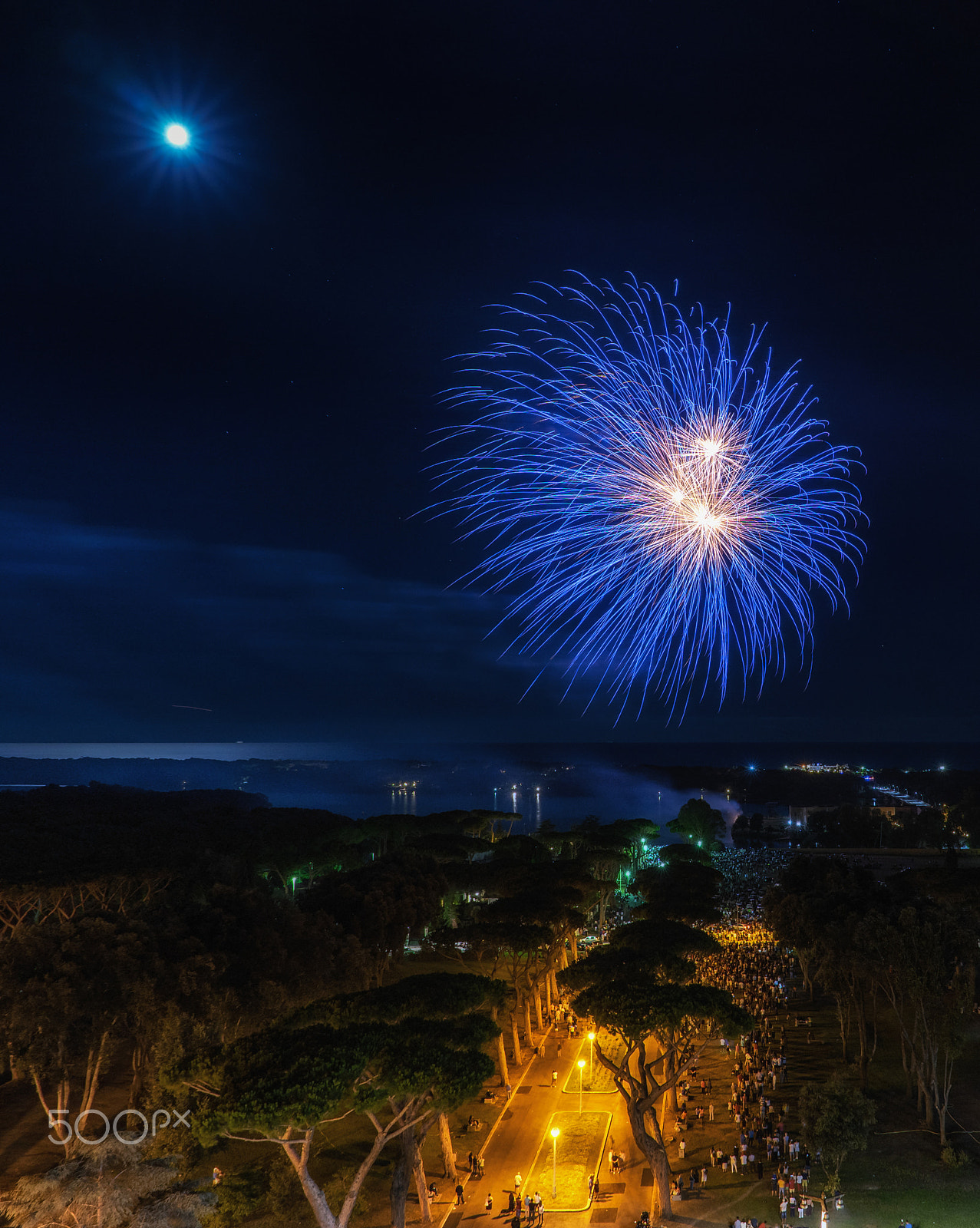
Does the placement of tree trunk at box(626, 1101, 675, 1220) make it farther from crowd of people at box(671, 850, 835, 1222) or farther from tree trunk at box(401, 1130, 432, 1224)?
tree trunk at box(401, 1130, 432, 1224)

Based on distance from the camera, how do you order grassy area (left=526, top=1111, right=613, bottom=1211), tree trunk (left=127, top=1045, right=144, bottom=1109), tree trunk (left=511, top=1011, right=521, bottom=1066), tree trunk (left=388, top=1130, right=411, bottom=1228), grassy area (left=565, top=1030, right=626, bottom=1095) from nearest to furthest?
tree trunk (left=388, top=1130, right=411, bottom=1228), grassy area (left=526, top=1111, right=613, bottom=1211), tree trunk (left=127, top=1045, right=144, bottom=1109), grassy area (left=565, top=1030, right=626, bottom=1095), tree trunk (left=511, top=1011, right=521, bottom=1066)

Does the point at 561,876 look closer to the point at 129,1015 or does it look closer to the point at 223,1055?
the point at 129,1015

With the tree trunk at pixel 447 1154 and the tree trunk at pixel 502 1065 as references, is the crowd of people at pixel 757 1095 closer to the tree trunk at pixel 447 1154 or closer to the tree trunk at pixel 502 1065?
the tree trunk at pixel 447 1154

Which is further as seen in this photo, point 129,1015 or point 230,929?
point 230,929

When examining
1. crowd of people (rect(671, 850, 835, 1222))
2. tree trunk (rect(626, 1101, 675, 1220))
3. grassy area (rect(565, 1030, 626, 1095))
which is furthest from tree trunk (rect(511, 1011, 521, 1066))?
tree trunk (rect(626, 1101, 675, 1220))

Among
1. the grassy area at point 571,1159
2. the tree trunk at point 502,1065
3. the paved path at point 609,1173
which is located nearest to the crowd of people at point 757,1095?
the paved path at point 609,1173

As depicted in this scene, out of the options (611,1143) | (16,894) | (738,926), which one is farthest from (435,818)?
(611,1143)
